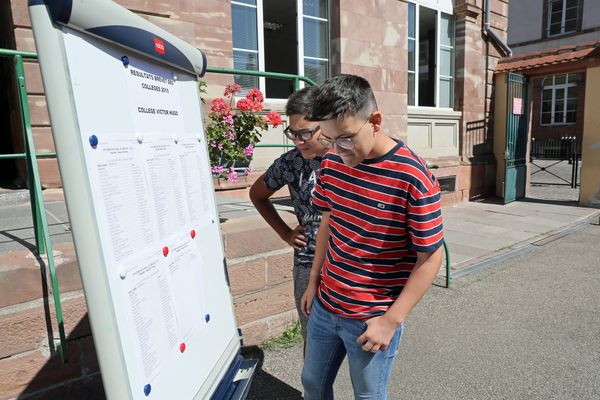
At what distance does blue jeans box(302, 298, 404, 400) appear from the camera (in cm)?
169

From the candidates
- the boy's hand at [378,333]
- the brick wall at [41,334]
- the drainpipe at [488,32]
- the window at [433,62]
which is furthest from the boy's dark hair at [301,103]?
the drainpipe at [488,32]

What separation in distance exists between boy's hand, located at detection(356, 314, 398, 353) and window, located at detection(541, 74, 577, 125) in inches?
1081

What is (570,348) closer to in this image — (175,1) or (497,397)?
(497,397)

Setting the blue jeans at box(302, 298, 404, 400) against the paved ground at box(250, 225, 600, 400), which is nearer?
the blue jeans at box(302, 298, 404, 400)

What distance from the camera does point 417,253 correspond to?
1.57m

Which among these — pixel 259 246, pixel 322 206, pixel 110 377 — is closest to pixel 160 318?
pixel 110 377

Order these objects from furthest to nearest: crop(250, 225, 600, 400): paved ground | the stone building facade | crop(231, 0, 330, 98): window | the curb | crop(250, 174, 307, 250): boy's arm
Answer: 1. the stone building facade
2. crop(231, 0, 330, 98): window
3. the curb
4. crop(250, 225, 600, 400): paved ground
5. crop(250, 174, 307, 250): boy's arm

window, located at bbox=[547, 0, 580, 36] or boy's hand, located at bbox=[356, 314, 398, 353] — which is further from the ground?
window, located at bbox=[547, 0, 580, 36]

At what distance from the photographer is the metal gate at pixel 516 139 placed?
10.2 meters

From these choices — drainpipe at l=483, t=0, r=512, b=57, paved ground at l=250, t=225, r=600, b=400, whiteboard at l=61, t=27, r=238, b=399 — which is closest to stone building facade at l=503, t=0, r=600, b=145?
drainpipe at l=483, t=0, r=512, b=57

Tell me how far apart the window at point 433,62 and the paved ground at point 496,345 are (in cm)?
551

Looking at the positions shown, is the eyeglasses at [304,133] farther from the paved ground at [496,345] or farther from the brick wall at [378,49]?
the brick wall at [378,49]

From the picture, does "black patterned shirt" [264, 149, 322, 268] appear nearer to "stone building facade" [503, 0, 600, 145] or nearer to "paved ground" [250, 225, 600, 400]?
"paved ground" [250, 225, 600, 400]

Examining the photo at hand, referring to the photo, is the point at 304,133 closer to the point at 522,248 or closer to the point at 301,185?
the point at 301,185
